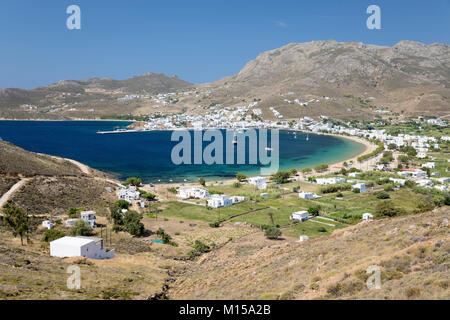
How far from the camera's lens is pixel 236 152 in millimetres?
87938

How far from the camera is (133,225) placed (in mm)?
29391

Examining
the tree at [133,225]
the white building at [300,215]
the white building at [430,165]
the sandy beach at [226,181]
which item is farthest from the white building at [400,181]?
the tree at [133,225]

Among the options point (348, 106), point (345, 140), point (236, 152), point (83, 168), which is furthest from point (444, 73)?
point (83, 168)

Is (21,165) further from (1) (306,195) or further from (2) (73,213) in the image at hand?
(1) (306,195)

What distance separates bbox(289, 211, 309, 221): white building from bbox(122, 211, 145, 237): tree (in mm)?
15089

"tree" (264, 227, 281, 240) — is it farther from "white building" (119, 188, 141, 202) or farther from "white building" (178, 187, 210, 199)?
"white building" (119, 188, 141, 202)

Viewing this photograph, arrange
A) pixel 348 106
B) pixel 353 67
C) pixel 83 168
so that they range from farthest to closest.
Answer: pixel 353 67 < pixel 348 106 < pixel 83 168

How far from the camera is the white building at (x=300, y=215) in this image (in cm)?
3428

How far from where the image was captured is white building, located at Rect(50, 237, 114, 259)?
20203mm

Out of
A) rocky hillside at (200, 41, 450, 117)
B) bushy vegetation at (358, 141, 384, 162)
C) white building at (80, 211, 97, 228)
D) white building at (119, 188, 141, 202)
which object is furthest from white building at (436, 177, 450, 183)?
rocky hillside at (200, 41, 450, 117)

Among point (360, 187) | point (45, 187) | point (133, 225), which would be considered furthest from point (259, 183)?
point (45, 187)

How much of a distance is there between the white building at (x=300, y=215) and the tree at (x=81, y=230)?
19356mm
